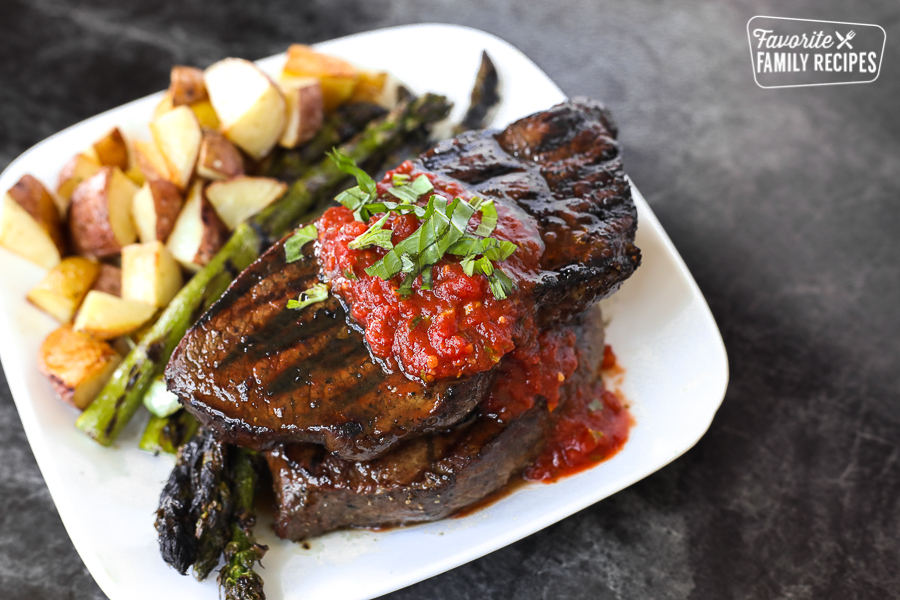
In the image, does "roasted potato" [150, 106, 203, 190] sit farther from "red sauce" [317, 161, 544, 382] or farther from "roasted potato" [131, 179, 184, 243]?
"red sauce" [317, 161, 544, 382]

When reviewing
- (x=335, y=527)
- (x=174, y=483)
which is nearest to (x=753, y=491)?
(x=335, y=527)

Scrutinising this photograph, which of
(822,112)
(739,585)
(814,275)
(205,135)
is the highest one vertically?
(205,135)

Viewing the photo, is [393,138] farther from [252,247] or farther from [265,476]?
[265,476]

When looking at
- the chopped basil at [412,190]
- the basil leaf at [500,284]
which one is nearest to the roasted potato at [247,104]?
the chopped basil at [412,190]

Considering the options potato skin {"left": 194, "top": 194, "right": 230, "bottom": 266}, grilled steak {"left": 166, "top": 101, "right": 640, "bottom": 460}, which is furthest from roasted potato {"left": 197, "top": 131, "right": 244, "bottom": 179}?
grilled steak {"left": 166, "top": 101, "right": 640, "bottom": 460}

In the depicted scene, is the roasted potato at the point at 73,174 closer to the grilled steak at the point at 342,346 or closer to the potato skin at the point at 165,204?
the potato skin at the point at 165,204

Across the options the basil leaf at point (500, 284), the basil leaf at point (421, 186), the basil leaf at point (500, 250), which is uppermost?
the basil leaf at point (421, 186)

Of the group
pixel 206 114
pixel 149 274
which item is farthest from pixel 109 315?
pixel 206 114
